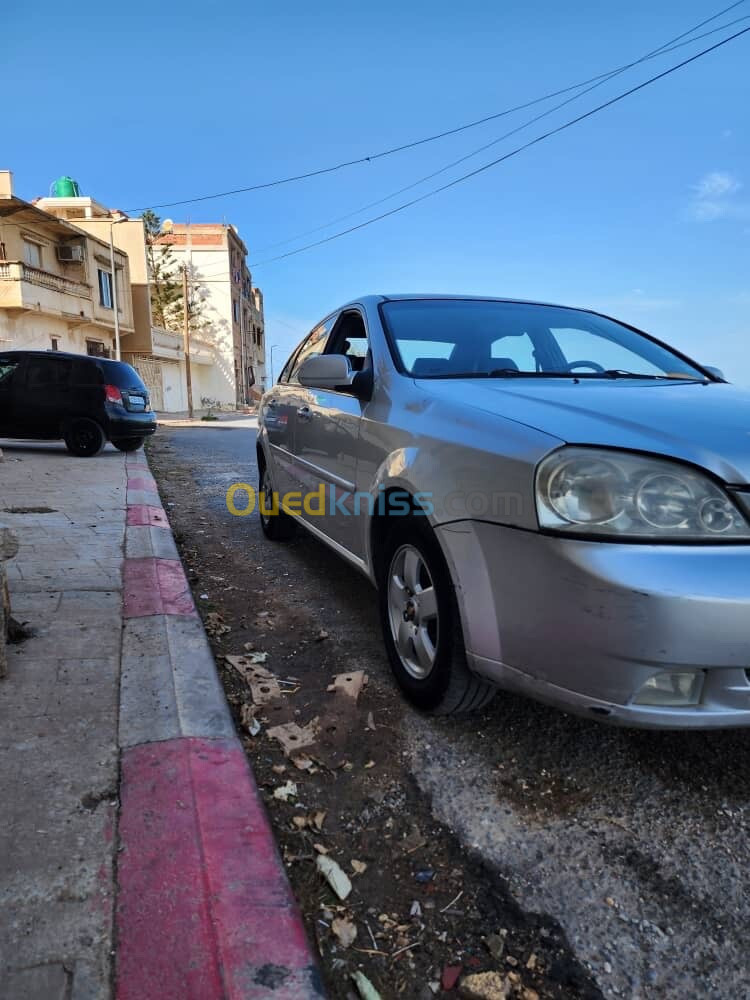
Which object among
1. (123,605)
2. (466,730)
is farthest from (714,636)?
(123,605)

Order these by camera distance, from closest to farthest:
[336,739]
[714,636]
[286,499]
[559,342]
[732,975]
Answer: [732,975], [714,636], [336,739], [559,342], [286,499]

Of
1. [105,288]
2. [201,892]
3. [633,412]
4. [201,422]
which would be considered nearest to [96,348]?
[105,288]

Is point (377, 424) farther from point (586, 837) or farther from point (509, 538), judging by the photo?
point (586, 837)

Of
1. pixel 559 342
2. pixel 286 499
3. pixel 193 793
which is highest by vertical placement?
pixel 559 342

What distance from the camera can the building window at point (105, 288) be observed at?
30.2m

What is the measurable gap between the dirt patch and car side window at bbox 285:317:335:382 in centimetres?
165

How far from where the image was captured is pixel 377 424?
255 cm

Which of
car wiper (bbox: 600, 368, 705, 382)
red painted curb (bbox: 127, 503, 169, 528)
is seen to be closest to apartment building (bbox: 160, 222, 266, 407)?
red painted curb (bbox: 127, 503, 169, 528)

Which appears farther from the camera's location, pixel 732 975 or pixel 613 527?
pixel 613 527

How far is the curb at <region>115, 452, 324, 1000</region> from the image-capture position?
1.24m

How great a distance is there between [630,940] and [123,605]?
2586 mm

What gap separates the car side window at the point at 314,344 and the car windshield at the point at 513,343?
2.81ft

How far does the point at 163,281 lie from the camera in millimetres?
44781

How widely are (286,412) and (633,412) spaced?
2637 mm
